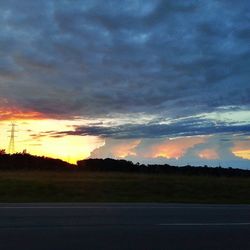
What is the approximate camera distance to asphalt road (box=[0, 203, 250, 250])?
1060 cm

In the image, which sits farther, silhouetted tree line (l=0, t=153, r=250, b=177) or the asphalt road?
silhouetted tree line (l=0, t=153, r=250, b=177)

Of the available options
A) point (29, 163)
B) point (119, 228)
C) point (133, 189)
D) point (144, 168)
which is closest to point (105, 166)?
point (144, 168)

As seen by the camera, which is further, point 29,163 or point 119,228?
point 29,163

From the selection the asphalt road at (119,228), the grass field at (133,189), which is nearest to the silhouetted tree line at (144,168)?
the grass field at (133,189)

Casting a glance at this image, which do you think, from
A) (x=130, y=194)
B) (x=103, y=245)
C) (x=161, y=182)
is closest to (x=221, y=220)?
(x=103, y=245)

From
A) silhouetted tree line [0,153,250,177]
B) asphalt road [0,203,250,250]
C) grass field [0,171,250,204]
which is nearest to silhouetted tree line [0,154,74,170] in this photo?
silhouetted tree line [0,153,250,177]

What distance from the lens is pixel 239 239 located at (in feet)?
38.4

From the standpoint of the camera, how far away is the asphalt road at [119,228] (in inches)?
417

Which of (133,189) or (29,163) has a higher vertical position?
(29,163)

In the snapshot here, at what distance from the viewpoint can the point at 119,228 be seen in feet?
41.9

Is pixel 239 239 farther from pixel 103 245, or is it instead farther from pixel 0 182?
pixel 0 182

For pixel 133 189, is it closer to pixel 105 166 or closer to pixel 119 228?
pixel 119 228

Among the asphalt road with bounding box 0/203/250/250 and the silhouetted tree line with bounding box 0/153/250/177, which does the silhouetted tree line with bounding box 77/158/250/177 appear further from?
the asphalt road with bounding box 0/203/250/250

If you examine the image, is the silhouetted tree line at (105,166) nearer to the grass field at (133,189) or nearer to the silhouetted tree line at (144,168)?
the silhouetted tree line at (144,168)
